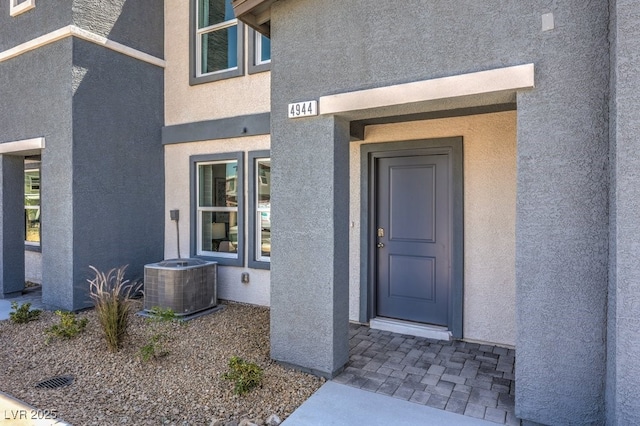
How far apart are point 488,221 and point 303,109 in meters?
2.86

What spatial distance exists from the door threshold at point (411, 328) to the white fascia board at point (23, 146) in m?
6.55

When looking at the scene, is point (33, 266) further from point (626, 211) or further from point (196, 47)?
point (626, 211)

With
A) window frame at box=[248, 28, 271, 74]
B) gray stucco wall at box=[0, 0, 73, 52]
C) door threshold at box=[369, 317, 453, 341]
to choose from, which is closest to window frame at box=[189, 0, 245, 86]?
window frame at box=[248, 28, 271, 74]

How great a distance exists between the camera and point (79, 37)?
259 inches

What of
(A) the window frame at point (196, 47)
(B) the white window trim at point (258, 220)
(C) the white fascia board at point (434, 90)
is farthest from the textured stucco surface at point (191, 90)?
(C) the white fascia board at point (434, 90)

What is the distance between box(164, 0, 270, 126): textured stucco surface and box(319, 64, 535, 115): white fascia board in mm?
3054

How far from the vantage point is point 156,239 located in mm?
7949

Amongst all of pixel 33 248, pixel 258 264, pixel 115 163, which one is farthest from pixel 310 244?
pixel 33 248

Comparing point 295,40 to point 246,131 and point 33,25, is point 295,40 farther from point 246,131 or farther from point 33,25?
point 33,25

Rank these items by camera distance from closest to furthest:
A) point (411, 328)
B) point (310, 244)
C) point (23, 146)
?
1. point (310, 244)
2. point (411, 328)
3. point (23, 146)

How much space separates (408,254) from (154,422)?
3.83 meters

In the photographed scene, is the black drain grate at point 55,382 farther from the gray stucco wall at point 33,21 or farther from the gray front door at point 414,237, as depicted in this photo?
Result: the gray stucco wall at point 33,21

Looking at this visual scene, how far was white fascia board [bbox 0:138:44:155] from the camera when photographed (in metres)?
6.93

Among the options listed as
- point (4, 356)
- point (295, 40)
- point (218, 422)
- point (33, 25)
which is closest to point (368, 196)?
point (295, 40)
